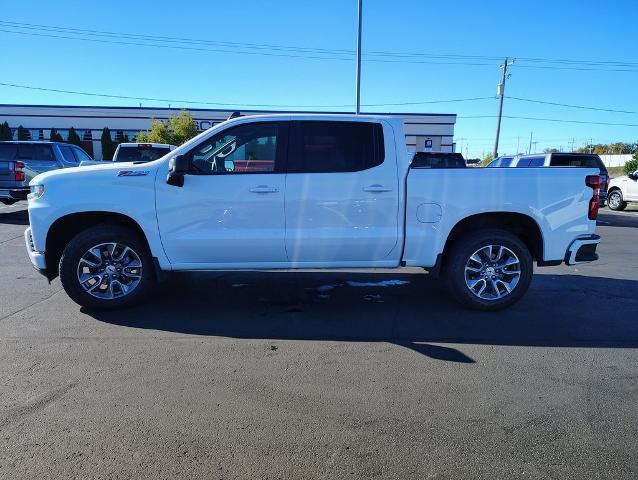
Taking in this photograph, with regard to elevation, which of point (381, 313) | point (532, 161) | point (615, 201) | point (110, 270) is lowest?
point (381, 313)

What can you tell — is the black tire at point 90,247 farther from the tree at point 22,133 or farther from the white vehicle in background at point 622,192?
the tree at point 22,133

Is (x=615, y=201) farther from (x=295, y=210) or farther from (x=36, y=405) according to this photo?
(x=36, y=405)

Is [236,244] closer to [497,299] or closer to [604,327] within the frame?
[497,299]

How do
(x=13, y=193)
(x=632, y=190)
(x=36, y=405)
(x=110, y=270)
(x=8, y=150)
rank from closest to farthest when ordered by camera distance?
(x=36, y=405), (x=110, y=270), (x=13, y=193), (x=8, y=150), (x=632, y=190)

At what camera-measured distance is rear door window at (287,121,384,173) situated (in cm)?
509

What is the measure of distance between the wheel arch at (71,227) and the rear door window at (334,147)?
1851 millimetres

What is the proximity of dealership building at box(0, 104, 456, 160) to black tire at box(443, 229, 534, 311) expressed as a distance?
4719cm

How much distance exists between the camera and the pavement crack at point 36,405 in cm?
304

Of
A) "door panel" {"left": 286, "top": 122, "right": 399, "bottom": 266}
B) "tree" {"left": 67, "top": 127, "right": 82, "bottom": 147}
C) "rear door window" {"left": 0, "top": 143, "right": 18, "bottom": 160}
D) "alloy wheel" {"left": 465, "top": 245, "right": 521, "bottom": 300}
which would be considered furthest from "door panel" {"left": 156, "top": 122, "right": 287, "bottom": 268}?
"tree" {"left": 67, "top": 127, "right": 82, "bottom": 147}

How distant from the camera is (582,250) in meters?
5.29

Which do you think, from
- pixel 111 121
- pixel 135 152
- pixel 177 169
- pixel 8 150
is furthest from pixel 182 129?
pixel 177 169

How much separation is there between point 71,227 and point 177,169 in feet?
4.96

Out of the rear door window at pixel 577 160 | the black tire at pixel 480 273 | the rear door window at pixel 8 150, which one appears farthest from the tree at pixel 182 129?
the black tire at pixel 480 273

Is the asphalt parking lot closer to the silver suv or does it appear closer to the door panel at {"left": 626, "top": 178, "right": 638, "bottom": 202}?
the silver suv
